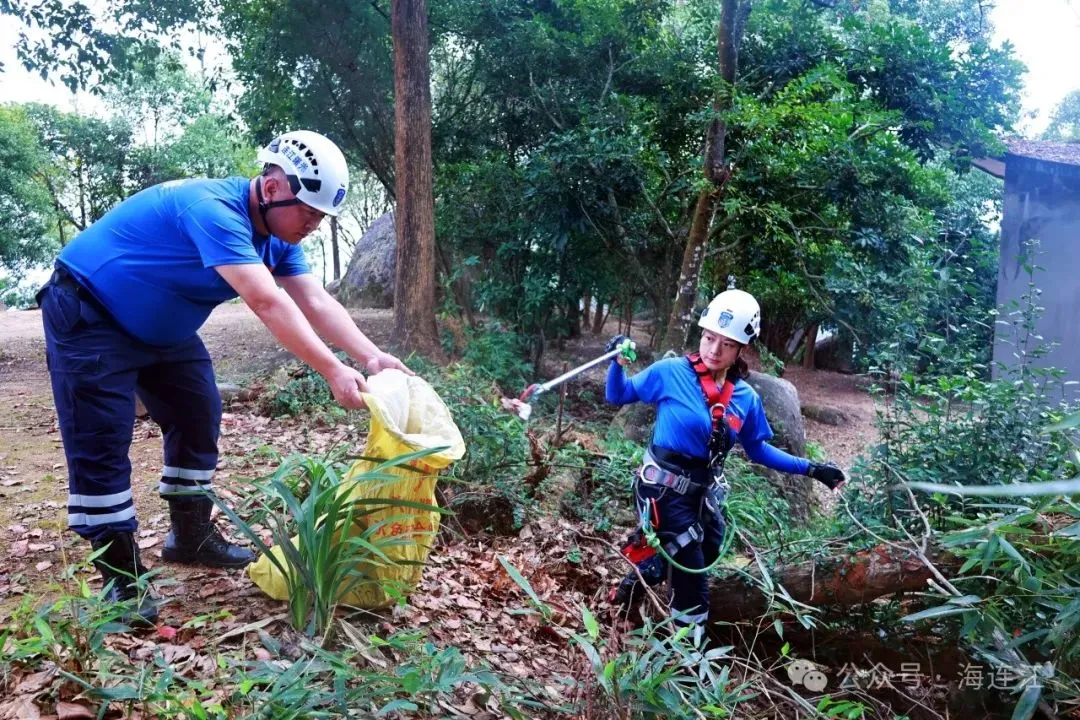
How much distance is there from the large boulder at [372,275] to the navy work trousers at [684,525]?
1228cm

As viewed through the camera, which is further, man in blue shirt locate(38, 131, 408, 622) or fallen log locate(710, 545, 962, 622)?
fallen log locate(710, 545, 962, 622)

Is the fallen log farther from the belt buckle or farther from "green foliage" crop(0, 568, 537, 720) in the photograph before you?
"green foliage" crop(0, 568, 537, 720)

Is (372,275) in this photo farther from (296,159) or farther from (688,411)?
(296,159)

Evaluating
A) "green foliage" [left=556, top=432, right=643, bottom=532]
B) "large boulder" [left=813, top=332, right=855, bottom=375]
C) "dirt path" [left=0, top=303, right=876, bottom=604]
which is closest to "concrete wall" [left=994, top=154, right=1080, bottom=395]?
"dirt path" [left=0, top=303, right=876, bottom=604]

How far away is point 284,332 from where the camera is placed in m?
2.61

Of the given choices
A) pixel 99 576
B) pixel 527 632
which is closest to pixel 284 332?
pixel 99 576

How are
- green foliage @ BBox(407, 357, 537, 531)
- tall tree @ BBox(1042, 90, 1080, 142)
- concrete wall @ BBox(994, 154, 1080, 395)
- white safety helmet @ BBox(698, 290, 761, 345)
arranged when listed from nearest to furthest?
white safety helmet @ BBox(698, 290, 761, 345) < green foliage @ BBox(407, 357, 537, 531) < concrete wall @ BBox(994, 154, 1080, 395) < tall tree @ BBox(1042, 90, 1080, 142)

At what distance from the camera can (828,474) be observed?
12.9 feet

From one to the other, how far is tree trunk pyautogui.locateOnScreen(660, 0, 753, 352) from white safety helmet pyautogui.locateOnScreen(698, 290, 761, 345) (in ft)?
14.0

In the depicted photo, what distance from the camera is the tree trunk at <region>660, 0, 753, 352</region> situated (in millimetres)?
7699

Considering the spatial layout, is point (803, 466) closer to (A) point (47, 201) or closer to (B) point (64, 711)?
(B) point (64, 711)

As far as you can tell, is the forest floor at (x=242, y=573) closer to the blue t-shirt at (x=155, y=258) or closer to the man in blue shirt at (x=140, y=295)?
the man in blue shirt at (x=140, y=295)

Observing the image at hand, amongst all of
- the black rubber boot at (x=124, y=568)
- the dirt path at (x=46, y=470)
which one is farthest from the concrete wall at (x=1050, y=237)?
the black rubber boot at (x=124, y=568)

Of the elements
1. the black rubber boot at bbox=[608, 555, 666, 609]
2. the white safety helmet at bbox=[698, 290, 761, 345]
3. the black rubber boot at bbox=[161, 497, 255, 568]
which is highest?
the white safety helmet at bbox=[698, 290, 761, 345]
